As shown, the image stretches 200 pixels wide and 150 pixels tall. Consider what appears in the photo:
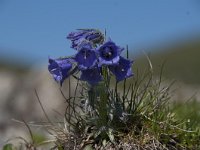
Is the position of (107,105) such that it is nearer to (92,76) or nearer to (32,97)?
(92,76)

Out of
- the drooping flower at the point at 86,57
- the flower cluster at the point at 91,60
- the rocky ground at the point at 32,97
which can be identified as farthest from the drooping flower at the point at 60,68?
the rocky ground at the point at 32,97

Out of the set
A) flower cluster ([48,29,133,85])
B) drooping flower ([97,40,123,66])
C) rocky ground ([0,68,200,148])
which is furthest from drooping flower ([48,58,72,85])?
rocky ground ([0,68,200,148])

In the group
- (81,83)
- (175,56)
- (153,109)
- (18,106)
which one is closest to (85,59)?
(81,83)

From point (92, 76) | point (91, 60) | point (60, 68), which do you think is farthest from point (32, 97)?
point (91, 60)

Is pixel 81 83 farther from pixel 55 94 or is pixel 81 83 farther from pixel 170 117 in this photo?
pixel 55 94

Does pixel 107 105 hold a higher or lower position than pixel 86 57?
lower

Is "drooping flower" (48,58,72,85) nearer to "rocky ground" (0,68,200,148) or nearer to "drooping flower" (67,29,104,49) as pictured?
"drooping flower" (67,29,104,49)
